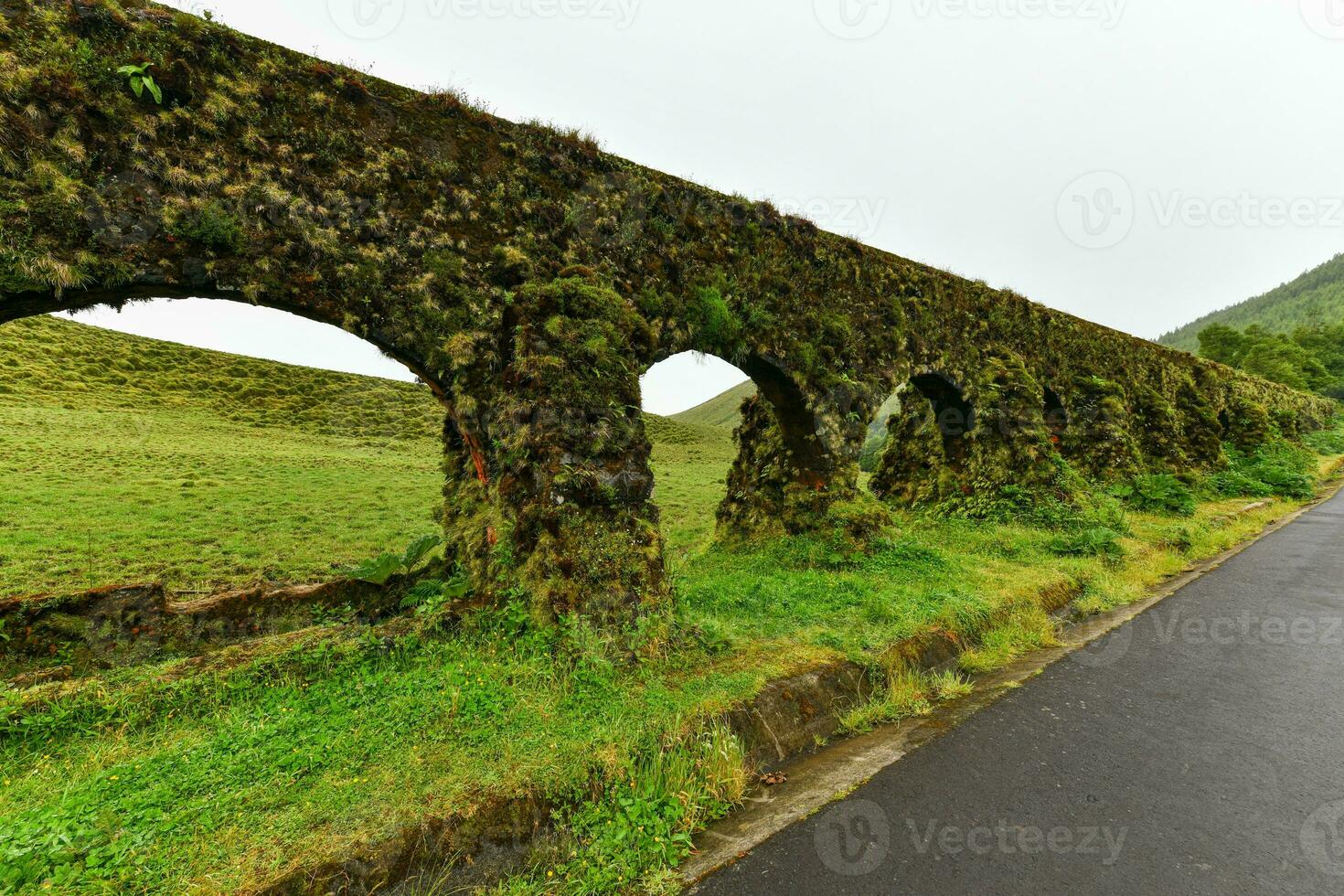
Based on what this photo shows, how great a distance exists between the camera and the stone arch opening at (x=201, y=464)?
891cm

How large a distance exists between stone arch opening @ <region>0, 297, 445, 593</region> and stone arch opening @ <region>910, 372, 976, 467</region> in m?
10.2

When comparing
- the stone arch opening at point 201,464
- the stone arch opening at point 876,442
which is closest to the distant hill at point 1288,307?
the stone arch opening at point 876,442

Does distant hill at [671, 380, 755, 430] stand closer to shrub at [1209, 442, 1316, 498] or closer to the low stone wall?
shrub at [1209, 442, 1316, 498]

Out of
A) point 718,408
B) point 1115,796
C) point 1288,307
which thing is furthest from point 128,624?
point 1288,307

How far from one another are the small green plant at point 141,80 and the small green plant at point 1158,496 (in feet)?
57.7

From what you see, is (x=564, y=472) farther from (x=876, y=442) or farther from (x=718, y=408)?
(x=718, y=408)

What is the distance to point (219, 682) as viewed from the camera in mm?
3791

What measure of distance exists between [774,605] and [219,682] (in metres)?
5.05

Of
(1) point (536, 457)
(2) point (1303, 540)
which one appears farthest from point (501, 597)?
(2) point (1303, 540)
